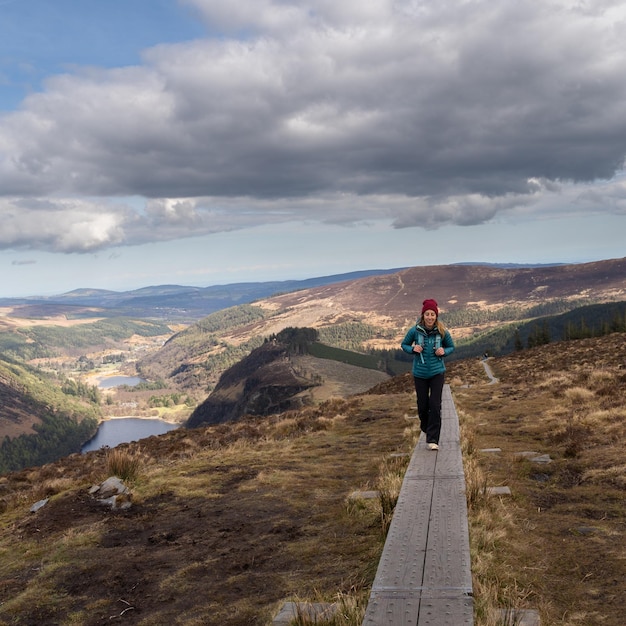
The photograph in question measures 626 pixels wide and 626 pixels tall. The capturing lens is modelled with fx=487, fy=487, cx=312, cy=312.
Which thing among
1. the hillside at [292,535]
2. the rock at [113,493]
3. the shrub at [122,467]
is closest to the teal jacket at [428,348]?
the hillside at [292,535]

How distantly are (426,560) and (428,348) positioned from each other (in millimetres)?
6190

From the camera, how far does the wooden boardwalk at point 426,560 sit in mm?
4531

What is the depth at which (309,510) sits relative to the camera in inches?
359

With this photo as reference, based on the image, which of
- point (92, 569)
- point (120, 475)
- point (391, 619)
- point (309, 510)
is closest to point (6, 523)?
point (120, 475)

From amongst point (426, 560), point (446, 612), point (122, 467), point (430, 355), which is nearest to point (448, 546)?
point (426, 560)

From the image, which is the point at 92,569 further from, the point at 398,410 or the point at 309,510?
the point at 398,410

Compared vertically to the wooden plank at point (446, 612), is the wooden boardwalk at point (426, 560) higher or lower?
lower

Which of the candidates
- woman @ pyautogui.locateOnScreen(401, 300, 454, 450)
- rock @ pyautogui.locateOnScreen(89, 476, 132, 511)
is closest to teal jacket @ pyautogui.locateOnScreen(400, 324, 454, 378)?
woman @ pyautogui.locateOnScreen(401, 300, 454, 450)

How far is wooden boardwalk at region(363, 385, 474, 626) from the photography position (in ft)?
14.9

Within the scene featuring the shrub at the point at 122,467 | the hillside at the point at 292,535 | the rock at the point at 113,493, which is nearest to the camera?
the hillside at the point at 292,535

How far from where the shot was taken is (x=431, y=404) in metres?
11.1

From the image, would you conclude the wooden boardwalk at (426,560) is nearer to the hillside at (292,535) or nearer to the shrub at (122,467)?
the hillside at (292,535)

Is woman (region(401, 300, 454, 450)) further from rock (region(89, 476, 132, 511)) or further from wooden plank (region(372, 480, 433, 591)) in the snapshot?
rock (region(89, 476, 132, 511))

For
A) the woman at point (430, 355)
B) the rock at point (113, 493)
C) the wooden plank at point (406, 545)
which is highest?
the woman at point (430, 355)
